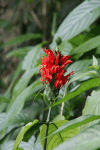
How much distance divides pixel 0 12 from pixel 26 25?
48 cm

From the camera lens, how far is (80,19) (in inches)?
25.4

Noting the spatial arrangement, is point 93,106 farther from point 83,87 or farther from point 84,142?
point 84,142

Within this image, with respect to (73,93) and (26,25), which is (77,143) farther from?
(26,25)

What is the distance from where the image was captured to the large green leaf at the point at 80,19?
63 centimetres

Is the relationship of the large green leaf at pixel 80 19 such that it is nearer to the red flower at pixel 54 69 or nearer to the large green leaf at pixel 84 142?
the red flower at pixel 54 69

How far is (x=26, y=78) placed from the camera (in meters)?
0.60

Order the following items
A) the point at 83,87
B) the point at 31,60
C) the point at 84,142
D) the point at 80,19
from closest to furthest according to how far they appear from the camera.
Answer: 1. the point at 84,142
2. the point at 83,87
3. the point at 80,19
4. the point at 31,60

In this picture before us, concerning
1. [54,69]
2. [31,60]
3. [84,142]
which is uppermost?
[31,60]

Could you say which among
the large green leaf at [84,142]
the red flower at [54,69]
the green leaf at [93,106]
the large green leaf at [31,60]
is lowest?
the large green leaf at [84,142]

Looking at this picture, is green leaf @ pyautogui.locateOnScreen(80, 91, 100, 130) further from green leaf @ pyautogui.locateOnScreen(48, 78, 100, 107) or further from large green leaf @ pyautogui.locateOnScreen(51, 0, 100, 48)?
large green leaf @ pyautogui.locateOnScreen(51, 0, 100, 48)

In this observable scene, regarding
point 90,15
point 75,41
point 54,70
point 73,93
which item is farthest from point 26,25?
point 73,93

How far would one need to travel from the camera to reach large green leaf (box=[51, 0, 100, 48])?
63 centimetres

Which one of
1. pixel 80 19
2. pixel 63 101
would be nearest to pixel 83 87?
pixel 63 101

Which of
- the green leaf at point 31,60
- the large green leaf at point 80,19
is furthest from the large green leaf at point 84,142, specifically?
the green leaf at point 31,60
